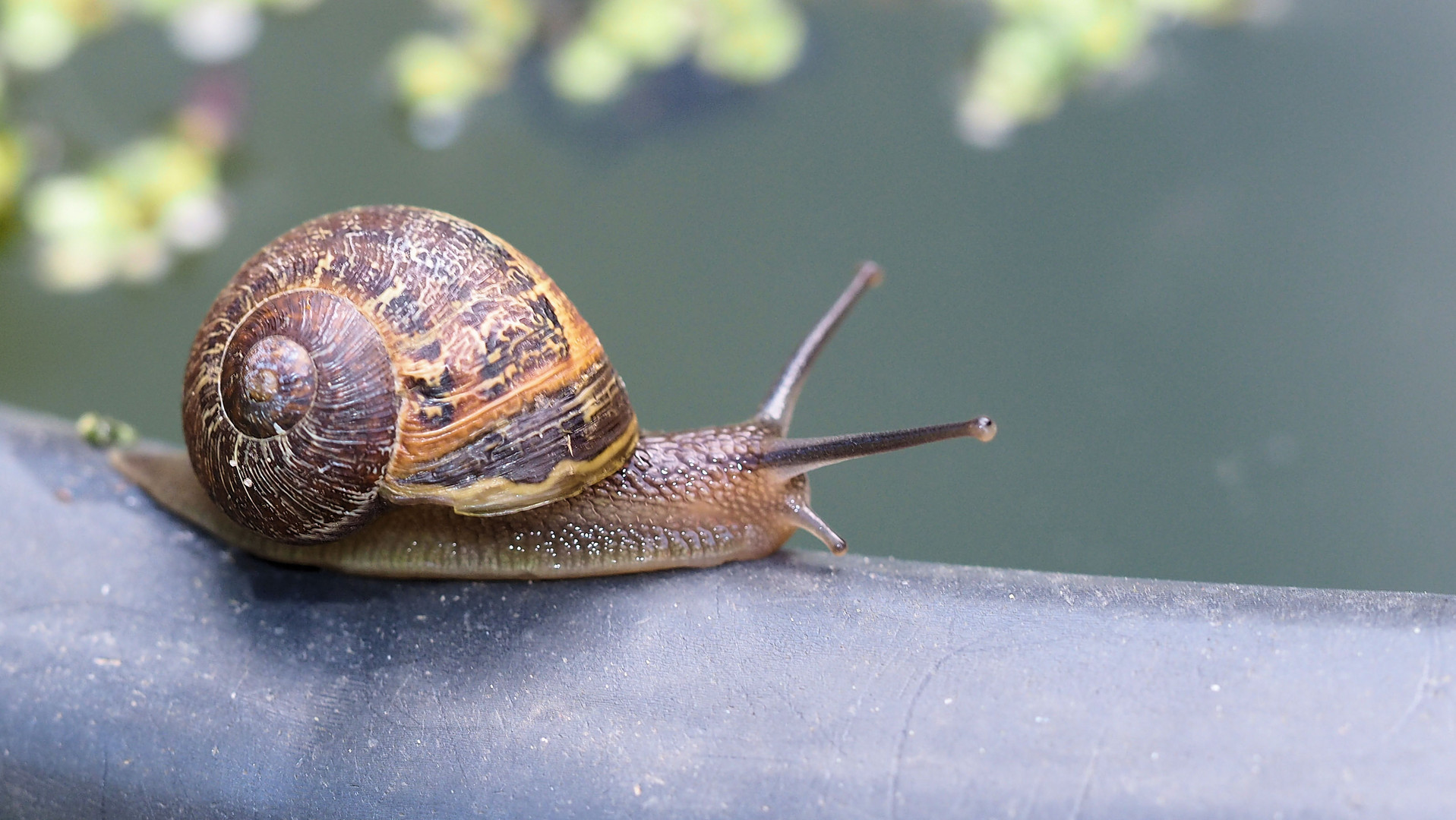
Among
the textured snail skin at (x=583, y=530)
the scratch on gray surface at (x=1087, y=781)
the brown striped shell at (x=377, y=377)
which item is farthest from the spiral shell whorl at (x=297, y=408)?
the scratch on gray surface at (x=1087, y=781)

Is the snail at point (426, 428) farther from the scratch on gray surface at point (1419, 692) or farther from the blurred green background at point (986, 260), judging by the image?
the scratch on gray surface at point (1419, 692)

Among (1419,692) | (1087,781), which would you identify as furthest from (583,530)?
(1419,692)

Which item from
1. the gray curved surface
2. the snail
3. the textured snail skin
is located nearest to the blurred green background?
the textured snail skin

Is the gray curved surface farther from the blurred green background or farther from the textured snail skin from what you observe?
the blurred green background

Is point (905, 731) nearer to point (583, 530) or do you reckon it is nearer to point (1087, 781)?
A: point (1087, 781)

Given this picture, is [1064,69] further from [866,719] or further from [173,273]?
[173,273]

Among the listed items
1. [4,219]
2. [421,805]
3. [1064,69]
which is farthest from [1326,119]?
[4,219]
